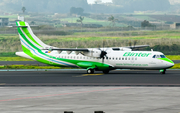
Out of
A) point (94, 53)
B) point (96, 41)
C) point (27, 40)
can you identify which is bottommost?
point (94, 53)

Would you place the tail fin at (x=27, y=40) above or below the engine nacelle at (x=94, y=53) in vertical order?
above

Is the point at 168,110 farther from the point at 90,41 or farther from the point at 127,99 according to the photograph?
the point at 90,41

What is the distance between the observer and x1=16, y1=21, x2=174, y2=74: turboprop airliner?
1619 inches

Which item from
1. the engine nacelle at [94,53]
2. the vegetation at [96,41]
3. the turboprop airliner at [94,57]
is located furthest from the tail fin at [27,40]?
the vegetation at [96,41]

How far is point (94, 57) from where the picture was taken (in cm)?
4444

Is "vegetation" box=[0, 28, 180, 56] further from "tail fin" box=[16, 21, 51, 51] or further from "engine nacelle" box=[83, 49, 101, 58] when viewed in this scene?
"engine nacelle" box=[83, 49, 101, 58]

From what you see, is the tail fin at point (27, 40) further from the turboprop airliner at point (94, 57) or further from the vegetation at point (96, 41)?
the vegetation at point (96, 41)

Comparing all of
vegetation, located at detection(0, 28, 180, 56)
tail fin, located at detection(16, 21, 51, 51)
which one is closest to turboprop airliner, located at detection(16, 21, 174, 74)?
tail fin, located at detection(16, 21, 51, 51)

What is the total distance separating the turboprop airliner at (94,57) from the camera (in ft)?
135

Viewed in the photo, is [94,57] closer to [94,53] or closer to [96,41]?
[94,53]

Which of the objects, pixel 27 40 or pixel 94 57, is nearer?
pixel 94 57

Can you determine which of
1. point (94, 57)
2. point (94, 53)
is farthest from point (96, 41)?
point (94, 53)

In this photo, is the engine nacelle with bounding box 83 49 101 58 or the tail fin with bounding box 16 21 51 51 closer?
the engine nacelle with bounding box 83 49 101 58

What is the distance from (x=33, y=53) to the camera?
47.1 meters
